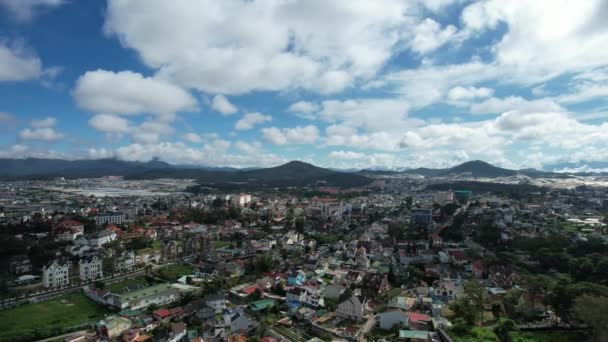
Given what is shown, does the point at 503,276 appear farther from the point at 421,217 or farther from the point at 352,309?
the point at 421,217

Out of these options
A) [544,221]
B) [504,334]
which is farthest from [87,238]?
[544,221]

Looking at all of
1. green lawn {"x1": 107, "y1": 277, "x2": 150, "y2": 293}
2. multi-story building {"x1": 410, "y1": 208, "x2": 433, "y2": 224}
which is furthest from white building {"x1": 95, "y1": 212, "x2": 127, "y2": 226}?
multi-story building {"x1": 410, "y1": 208, "x2": 433, "y2": 224}

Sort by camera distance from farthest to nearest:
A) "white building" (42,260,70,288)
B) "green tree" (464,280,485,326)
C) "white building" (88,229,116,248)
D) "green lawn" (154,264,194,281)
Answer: "white building" (88,229,116,248) < "green lawn" (154,264,194,281) < "white building" (42,260,70,288) < "green tree" (464,280,485,326)

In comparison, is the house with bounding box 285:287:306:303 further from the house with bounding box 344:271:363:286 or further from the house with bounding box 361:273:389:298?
the house with bounding box 361:273:389:298

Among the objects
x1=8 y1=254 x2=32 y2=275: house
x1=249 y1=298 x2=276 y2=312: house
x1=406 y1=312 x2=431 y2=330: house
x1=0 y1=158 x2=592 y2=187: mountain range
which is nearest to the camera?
x1=406 y1=312 x2=431 y2=330: house

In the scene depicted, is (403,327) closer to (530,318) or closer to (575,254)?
(530,318)

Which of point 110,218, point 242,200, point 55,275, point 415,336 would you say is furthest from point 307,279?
point 242,200

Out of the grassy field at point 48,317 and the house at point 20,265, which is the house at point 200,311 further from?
the house at point 20,265

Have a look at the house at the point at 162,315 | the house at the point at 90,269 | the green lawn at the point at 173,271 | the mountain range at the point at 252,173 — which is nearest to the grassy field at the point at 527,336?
the house at the point at 162,315
